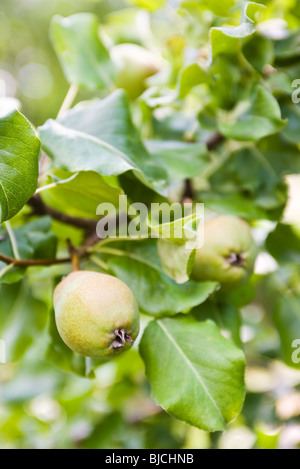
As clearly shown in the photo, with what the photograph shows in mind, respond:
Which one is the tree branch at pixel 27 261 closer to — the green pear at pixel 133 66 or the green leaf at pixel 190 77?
the green leaf at pixel 190 77

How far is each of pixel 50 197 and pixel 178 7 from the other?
1.37 feet

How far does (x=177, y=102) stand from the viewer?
860 mm

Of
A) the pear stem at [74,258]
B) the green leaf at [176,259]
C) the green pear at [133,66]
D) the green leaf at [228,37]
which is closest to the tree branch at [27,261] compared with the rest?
the pear stem at [74,258]

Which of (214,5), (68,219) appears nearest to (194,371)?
(68,219)

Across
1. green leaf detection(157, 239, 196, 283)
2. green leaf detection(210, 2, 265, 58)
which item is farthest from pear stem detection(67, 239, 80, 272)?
green leaf detection(210, 2, 265, 58)

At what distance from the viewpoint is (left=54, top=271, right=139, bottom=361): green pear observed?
531 mm

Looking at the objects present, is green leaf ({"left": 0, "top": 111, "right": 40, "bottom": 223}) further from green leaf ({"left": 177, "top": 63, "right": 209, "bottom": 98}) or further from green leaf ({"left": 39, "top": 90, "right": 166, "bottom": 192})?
green leaf ({"left": 177, "top": 63, "right": 209, "bottom": 98})

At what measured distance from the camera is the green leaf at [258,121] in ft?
2.21

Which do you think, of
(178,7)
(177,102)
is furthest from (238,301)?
(178,7)

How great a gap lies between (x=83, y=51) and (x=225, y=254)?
51 centimetres

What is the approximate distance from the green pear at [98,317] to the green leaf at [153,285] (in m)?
0.08

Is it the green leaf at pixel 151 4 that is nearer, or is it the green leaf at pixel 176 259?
the green leaf at pixel 176 259

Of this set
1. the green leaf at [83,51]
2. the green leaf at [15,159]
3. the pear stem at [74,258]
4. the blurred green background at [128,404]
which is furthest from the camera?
the blurred green background at [128,404]

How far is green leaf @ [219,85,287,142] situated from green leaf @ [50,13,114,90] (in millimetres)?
297
